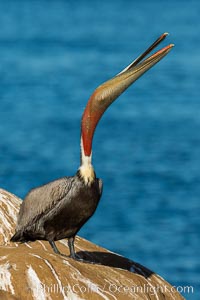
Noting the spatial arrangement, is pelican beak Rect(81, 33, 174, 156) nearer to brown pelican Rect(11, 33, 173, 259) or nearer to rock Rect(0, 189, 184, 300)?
brown pelican Rect(11, 33, 173, 259)

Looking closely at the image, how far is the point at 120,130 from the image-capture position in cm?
3497

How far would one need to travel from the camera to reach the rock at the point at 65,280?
8.52 metres


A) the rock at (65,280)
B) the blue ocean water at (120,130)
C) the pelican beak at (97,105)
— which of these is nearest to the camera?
the rock at (65,280)

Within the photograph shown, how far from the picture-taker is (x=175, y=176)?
3067 centimetres

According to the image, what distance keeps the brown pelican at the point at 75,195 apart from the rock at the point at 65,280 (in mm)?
270

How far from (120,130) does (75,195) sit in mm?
25605

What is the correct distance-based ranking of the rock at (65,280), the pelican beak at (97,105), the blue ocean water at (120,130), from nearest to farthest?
the rock at (65,280), the pelican beak at (97,105), the blue ocean water at (120,130)

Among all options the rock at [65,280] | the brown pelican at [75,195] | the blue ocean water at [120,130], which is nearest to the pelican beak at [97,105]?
the brown pelican at [75,195]

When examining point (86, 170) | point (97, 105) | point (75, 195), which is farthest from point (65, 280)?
point (97, 105)

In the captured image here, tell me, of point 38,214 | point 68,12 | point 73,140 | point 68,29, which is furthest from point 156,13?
point 38,214

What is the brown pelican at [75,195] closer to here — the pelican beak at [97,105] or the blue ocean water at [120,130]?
the pelican beak at [97,105]

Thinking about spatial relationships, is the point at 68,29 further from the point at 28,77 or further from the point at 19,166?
the point at 19,166

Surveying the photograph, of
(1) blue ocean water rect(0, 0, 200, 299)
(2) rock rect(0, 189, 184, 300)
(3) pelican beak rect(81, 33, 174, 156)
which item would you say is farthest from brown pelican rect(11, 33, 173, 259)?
(1) blue ocean water rect(0, 0, 200, 299)

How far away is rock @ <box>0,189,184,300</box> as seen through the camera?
8516 millimetres
